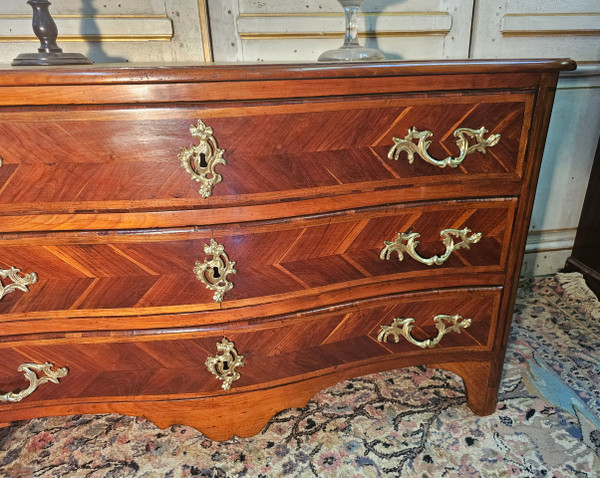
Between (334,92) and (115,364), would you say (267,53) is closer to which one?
(334,92)

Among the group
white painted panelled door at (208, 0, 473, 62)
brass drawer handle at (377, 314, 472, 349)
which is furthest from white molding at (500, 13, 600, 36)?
brass drawer handle at (377, 314, 472, 349)

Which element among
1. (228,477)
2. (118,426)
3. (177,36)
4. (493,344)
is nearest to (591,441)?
(493,344)

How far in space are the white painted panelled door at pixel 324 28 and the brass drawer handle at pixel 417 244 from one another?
0.80m

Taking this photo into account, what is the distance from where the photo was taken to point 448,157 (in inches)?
33.9

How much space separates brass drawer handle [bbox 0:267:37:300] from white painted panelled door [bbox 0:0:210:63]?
81 cm

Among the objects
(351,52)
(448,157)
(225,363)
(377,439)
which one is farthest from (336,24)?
(377,439)

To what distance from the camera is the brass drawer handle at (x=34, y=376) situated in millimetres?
875

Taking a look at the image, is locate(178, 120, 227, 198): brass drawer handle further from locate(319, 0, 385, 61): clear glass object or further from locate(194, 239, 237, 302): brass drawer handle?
locate(319, 0, 385, 61): clear glass object

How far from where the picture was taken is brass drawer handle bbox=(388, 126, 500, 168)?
0.83 meters

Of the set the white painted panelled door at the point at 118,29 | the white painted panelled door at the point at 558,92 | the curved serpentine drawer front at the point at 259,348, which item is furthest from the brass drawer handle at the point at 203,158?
the white painted panelled door at the point at 558,92

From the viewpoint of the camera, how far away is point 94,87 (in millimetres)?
695

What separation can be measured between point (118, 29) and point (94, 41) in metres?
0.08

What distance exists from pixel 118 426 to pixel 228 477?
39 cm

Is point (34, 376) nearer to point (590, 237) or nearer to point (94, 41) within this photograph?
point (94, 41)
